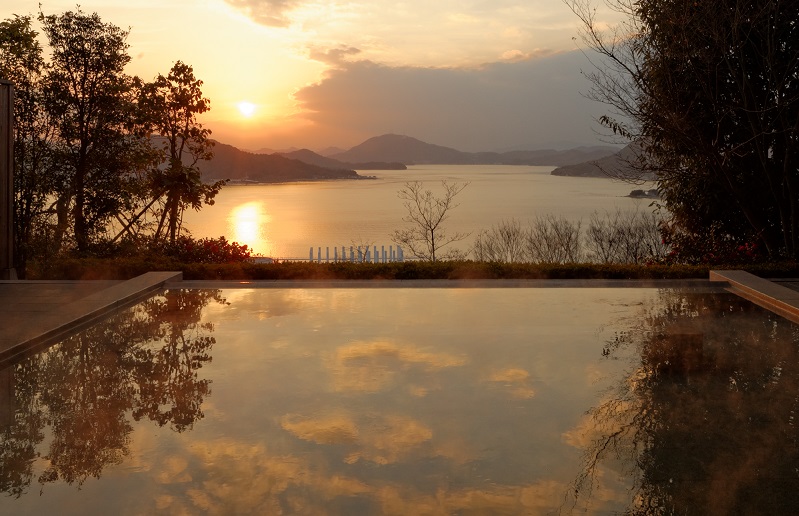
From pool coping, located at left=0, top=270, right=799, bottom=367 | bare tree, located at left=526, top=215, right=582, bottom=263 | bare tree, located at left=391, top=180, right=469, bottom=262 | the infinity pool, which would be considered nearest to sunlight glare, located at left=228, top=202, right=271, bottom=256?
bare tree, located at left=391, top=180, right=469, bottom=262

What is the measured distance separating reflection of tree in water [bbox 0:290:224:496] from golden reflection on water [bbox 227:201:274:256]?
105 ft

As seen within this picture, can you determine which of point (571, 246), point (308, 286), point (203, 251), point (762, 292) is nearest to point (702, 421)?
point (762, 292)

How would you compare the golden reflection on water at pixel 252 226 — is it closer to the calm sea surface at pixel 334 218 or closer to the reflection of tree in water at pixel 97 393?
the calm sea surface at pixel 334 218

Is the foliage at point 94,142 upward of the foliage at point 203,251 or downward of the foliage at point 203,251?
upward

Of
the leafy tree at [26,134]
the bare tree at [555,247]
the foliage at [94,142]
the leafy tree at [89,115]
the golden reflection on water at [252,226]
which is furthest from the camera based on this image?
the golden reflection on water at [252,226]

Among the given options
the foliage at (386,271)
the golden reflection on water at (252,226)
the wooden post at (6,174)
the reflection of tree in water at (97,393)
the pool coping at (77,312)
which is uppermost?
the wooden post at (6,174)

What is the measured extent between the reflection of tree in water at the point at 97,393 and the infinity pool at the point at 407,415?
20mm

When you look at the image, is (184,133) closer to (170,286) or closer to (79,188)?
(79,188)

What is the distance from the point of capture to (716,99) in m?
12.7

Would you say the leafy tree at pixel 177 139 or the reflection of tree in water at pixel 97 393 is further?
the leafy tree at pixel 177 139

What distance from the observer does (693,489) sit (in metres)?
3.62

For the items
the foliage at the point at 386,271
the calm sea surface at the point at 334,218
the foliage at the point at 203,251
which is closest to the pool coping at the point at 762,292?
the foliage at the point at 386,271

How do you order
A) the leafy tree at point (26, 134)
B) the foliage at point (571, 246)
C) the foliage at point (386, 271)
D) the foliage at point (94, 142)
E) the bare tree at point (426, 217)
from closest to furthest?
the foliage at point (386, 271), the leafy tree at point (26, 134), the foliage at point (94, 142), the bare tree at point (426, 217), the foliage at point (571, 246)

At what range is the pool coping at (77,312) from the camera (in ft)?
20.9
